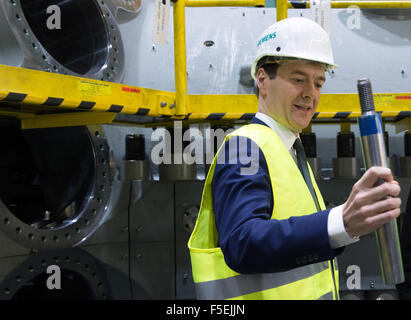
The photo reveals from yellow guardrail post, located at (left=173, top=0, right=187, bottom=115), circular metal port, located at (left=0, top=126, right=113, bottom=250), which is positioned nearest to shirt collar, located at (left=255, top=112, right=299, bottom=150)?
yellow guardrail post, located at (left=173, top=0, right=187, bottom=115)

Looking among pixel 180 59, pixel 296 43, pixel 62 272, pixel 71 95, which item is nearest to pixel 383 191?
pixel 296 43

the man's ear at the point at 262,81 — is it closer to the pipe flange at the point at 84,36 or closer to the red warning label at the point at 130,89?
the red warning label at the point at 130,89

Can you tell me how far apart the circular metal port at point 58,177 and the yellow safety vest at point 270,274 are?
193cm

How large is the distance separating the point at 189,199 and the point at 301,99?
6.55 ft

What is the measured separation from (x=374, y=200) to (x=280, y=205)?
35cm

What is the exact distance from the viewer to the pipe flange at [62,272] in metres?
2.51

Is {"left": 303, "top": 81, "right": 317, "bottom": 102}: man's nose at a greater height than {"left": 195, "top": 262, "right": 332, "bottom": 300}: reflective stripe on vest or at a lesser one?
greater

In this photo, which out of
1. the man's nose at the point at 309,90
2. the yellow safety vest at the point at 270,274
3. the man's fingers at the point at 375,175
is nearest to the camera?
the man's fingers at the point at 375,175

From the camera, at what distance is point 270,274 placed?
126cm

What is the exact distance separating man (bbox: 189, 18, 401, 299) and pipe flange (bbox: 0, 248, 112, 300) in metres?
1.40

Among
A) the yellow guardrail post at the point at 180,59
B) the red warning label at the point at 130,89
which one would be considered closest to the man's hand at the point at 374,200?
the red warning label at the point at 130,89

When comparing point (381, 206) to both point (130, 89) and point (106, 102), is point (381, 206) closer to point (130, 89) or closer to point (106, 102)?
point (106, 102)

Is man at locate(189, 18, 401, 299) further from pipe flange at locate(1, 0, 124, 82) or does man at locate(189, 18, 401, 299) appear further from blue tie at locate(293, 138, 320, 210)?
pipe flange at locate(1, 0, 124, 82)

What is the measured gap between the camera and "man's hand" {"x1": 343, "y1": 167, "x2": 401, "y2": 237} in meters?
0.90
